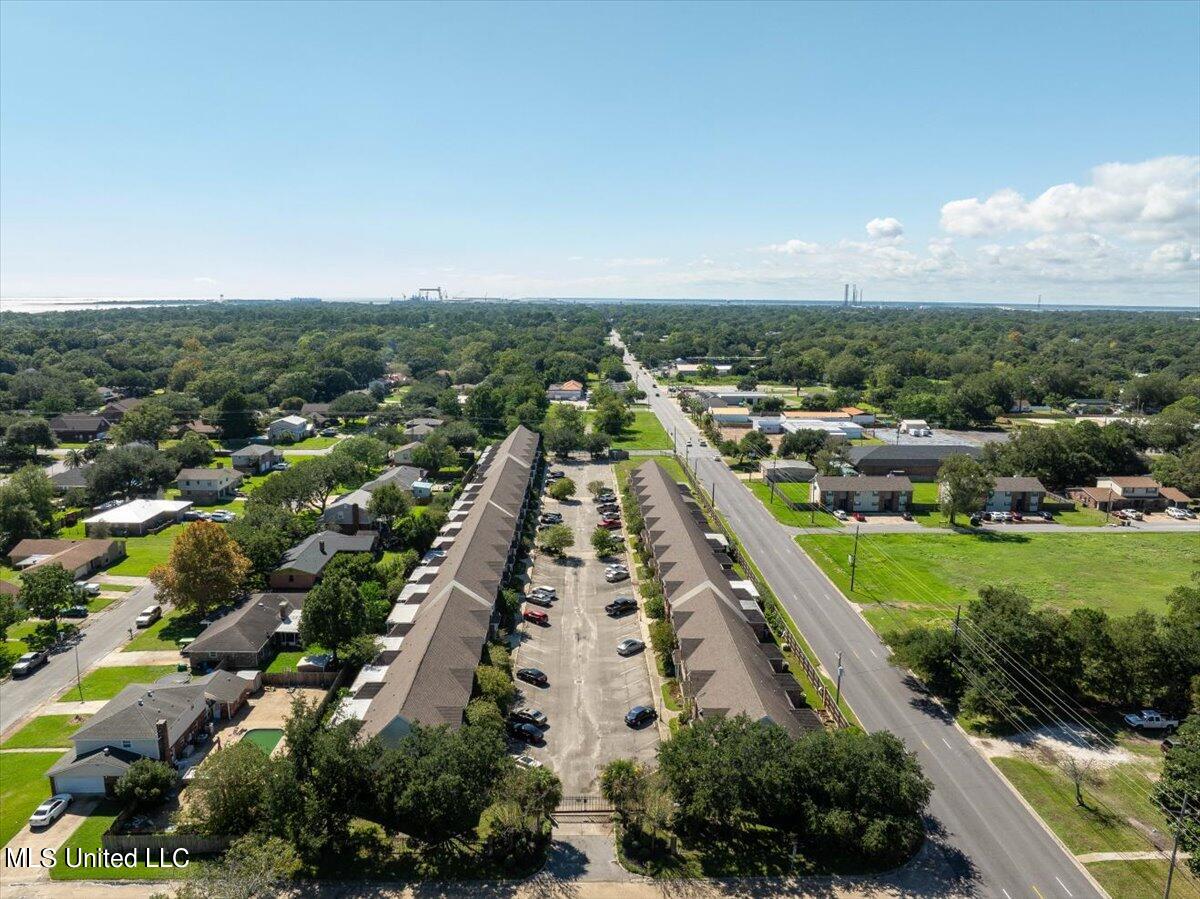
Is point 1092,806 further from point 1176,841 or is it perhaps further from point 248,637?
point 248,637

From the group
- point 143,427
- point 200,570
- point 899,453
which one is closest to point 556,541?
point 200,570

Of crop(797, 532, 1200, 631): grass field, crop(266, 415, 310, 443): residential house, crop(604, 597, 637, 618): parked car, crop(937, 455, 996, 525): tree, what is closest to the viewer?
crop(604, 597, 637, 618): parked car

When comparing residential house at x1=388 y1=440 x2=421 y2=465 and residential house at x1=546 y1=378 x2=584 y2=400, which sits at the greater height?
residential house at x1=546 y1=378 x2=584 y2=400

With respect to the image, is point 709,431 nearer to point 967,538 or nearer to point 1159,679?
point 967,538

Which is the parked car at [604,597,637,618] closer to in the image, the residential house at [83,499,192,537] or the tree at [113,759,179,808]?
the tree at [113,759,179,808]

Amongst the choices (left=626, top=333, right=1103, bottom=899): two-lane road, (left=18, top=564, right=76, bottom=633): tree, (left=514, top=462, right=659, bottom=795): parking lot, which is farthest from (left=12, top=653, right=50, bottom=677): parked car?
(left=626, top=333, right=1103, bottom=899): two-lane road
